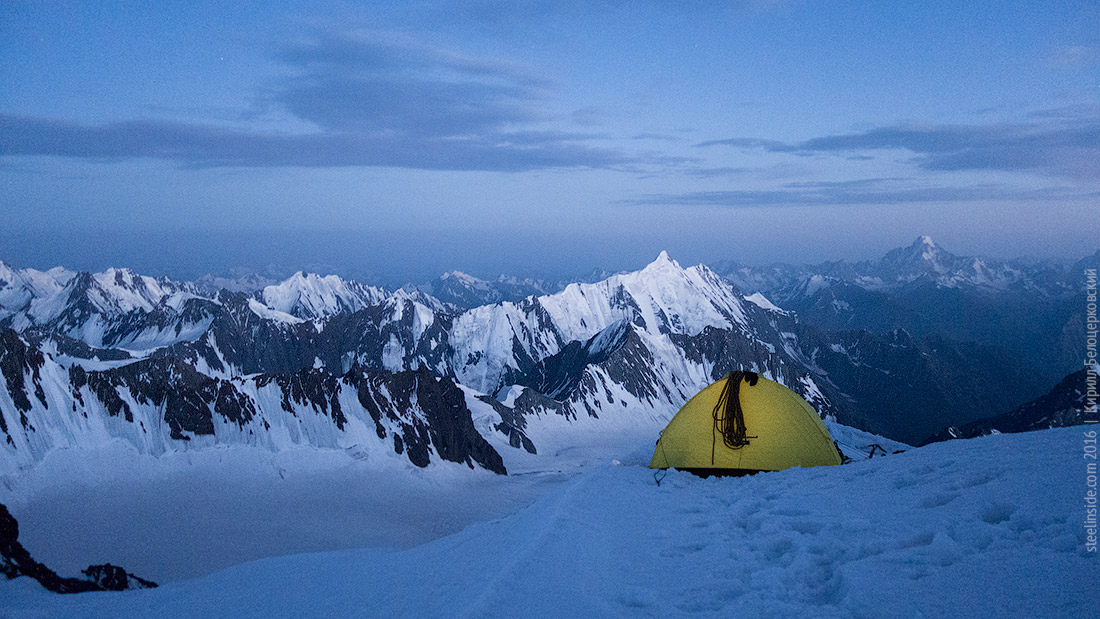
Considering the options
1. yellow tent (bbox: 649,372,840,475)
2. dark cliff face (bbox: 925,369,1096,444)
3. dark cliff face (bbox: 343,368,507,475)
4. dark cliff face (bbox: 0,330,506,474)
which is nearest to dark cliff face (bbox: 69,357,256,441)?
dark cliff face (bbox: 0,330,506,474)

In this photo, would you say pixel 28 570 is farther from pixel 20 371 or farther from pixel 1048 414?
pixel 1048 414

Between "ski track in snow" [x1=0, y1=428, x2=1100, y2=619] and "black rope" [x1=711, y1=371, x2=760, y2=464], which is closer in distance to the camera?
"ski track in snow" [x1=0, y1=428, x2=1100, y2=619]

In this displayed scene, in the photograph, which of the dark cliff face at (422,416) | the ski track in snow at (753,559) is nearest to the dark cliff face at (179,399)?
the dark cliff face at (422,416)

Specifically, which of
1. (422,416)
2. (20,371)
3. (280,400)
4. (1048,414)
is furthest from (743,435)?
(1048,414)

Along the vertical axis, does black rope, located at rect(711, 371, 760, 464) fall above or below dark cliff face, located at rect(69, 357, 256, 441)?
above

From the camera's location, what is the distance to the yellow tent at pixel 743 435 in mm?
19062

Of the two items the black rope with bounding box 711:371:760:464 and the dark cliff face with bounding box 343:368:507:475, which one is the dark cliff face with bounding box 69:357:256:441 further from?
the black rope with bounding box 711:371:760:464

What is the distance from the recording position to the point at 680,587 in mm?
9023

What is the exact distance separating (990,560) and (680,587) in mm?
4299

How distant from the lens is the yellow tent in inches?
750

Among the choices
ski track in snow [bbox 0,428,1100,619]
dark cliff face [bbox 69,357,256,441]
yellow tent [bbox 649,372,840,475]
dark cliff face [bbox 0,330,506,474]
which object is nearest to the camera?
ski track in snow [bbox 0,428,1100,619]

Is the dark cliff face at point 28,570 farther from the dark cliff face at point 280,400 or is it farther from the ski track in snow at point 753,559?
the dark cliff face at point 280,400

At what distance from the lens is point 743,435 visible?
1909 centimetres

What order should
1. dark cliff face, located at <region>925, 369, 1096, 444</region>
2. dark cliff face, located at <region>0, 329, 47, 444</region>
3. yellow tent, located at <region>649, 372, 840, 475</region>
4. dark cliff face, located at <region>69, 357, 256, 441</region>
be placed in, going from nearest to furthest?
yellow tent, located at <region>649, 372, 840, 475</region>
dark cliff face, located at <region>0, 329, 47, 444</region>
dark cliff face, located at <region>69, 357, 256, 441</region>
dark cliff face, located at <region>925, 369, 1096, 444</region>
